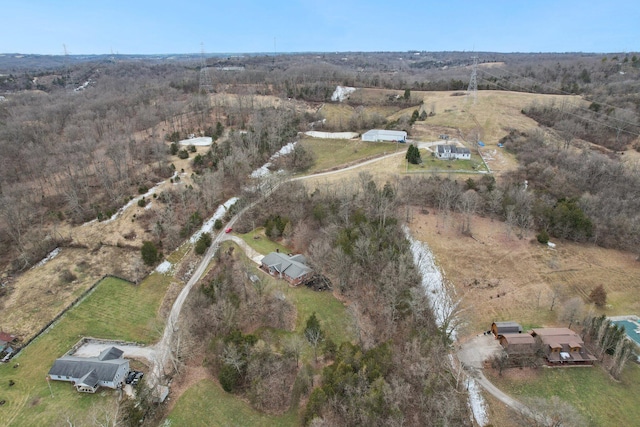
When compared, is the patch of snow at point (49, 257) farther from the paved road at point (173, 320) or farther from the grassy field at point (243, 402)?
the grassy field at point (243, 402)

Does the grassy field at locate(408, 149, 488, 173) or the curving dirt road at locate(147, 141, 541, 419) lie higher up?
the grassy field at locate(408, 149, 488, 173)

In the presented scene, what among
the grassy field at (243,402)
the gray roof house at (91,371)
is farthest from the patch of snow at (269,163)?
the gray roof house at (91,371)

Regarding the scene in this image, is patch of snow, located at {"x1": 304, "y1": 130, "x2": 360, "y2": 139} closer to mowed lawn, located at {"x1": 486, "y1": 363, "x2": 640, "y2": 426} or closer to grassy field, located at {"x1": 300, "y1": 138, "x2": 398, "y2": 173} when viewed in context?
grassy field, located at {"x1": 300, "y1": 138, "x2": 398, "y2": 173}

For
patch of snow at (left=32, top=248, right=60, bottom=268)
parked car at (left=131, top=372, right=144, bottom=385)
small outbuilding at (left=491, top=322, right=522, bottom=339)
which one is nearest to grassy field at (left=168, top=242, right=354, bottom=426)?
parked car at (left=131, top=372, right=144, bottom=385)

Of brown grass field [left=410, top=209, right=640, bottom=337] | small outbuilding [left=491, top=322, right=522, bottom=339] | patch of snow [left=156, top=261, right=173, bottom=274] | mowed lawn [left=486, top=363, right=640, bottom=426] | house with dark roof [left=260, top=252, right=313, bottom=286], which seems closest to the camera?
mowed lawn [left=486, top=363, right=640, bottom=426]

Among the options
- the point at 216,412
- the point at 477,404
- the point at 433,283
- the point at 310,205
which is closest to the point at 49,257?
the point at 310,205

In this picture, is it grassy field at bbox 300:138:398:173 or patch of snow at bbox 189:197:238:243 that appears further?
grassy field at bbox 300:138:398:173

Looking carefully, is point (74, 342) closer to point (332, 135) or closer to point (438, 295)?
point (438, 295)

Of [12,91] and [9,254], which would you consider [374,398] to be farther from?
[12,91]
